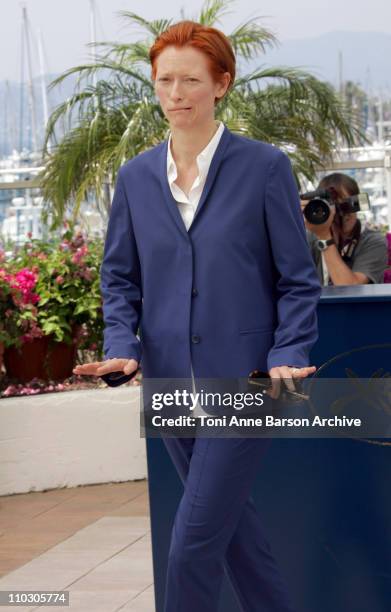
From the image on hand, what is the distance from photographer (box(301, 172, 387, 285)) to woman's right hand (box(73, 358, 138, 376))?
7.10ft

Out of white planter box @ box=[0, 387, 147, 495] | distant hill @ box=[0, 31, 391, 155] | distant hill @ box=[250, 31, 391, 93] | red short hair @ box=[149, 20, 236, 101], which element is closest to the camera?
red short hair @ box=[149, 20, 236, 101]

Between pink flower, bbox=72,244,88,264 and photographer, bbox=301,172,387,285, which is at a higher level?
photographer, bbox=301,172,387,285

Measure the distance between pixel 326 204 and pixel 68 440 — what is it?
7.23 feet

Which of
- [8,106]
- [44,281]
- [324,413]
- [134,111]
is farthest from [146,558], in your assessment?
[8,106]

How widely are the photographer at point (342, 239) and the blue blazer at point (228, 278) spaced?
2021 millimetres

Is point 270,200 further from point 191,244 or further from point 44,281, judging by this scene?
point 44,281

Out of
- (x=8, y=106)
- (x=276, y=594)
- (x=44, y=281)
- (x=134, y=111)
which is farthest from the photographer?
(x=8, y=106)

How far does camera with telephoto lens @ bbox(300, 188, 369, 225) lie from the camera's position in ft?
15.6

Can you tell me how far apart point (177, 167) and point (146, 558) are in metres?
2.35

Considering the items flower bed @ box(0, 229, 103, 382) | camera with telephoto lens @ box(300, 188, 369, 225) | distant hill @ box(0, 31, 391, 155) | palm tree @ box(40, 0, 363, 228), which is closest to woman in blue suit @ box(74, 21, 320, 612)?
camera with telephoto lens @ box(300, 188, 369, 225)

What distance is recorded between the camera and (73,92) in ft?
30.1

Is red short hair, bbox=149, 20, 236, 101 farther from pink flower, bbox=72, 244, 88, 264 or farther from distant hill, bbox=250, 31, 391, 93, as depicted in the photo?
distant hill, bbox=250, 31, 391, 93

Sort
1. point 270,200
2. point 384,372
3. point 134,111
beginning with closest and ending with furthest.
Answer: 1. point 270,200
2. point 384,372
3. point 134,111

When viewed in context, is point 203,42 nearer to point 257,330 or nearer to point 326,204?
point 257,330
